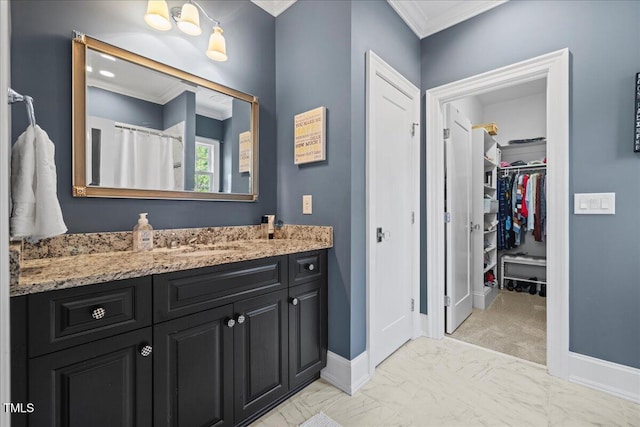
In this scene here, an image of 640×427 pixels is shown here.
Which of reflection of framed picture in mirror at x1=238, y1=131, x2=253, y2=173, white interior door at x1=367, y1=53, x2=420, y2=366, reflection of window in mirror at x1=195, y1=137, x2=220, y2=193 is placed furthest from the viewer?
reflection of framed picture in mirror at x1=238, y1=131, x2=253, y2=173

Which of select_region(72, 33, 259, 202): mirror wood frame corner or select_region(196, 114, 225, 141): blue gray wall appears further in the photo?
select_region(196, 114, 225, 141): blue gray wall

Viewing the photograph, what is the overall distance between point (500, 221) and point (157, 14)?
4.42m

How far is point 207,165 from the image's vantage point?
6.18 ft

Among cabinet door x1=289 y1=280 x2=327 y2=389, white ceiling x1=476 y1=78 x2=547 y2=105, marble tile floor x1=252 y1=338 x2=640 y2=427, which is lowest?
marble tile floor x1=252 y1=338 x2=640 y2=427

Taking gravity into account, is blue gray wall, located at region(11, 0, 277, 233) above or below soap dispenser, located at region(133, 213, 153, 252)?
above

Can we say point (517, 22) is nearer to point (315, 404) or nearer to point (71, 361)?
point (315, 404)

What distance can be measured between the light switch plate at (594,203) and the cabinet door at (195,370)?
7.22ft

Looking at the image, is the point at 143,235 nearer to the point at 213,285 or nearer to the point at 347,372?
the point at 213,285

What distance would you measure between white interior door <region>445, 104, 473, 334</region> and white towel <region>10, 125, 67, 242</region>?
8.48ft

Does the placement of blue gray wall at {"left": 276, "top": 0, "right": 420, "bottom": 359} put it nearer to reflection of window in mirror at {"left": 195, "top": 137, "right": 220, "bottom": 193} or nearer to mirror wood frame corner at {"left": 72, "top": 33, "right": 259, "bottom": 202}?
reflection of window in mirror at {"left": 195, "top": 137, "right": 220, "bottom": 193}

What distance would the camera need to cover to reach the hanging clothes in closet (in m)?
3.70

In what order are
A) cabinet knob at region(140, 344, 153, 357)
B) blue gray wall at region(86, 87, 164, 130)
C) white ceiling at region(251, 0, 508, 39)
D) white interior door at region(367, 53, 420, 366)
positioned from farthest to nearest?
1. white ceiling at region(251, 0, 508, 39)
2. white interior door at region(367, 53, 420, 366)
3. blue gray wall at region(86, 87, 164, 130)
4. cabinet knob at region(140, 344, 153, 357)

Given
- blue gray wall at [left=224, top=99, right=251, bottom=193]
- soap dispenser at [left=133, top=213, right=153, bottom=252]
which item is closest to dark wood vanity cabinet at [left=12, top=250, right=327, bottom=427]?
soap dispenser at [left=133, top=213, right=153, bottom=252]

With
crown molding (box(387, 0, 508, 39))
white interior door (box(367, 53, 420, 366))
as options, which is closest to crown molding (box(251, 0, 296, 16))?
crown molding (box(387, 0, 508, 39))
